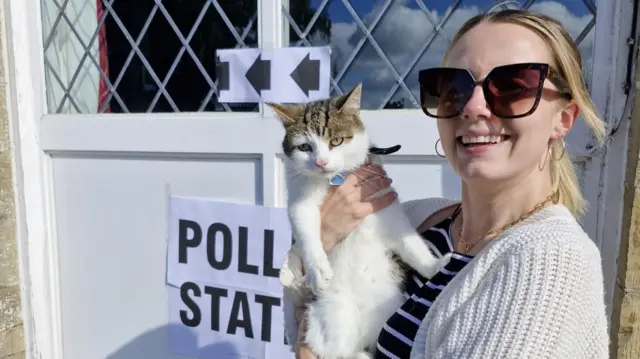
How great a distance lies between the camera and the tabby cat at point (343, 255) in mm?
996

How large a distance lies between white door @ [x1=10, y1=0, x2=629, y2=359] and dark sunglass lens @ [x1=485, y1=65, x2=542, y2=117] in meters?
0.79

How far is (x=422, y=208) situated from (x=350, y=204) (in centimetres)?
17

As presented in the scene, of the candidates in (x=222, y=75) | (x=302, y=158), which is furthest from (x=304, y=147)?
(x=222, y=75)

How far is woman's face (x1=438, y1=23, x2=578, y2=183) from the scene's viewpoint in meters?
0.78

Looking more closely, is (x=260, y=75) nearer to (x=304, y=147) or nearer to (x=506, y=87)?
(x=304, y=147)

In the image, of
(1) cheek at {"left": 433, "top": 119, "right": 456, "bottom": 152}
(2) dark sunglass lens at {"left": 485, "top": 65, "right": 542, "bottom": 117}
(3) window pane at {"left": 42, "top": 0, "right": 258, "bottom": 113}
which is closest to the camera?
(2) dark sunglass lens at {"left": 485, "top": 65, "right": 542, "bottom": 117}

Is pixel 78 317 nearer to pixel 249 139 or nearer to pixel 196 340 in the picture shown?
pixel 196 340

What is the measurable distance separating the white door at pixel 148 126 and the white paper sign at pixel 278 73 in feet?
0.14

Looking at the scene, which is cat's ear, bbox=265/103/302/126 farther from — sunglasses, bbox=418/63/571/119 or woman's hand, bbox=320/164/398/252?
sunglasses, bbox=418/63/571/119

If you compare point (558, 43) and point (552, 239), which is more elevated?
point (558, 43)

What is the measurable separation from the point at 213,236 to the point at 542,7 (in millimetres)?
1329

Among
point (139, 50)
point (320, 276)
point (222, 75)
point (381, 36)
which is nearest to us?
point (320, 276)

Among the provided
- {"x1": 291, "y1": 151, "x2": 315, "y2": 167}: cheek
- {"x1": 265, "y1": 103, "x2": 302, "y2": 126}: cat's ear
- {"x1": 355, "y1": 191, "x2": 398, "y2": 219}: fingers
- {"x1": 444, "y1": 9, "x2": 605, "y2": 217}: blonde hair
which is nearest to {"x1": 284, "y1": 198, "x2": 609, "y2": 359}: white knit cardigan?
{"x1": 444, "y1": 9, "x2": 605, "y2": 217}: blonde hair

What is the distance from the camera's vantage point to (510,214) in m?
0.86
